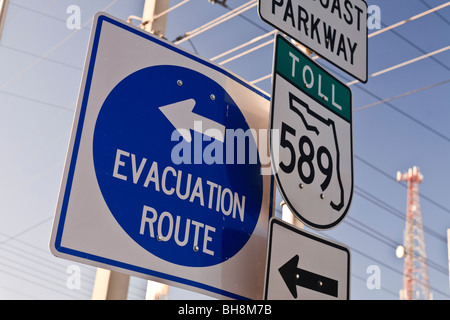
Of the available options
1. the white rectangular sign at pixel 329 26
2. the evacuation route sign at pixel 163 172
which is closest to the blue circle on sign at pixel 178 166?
the evacuation route sign at pixel 163 172

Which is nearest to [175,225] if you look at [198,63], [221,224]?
[221,224]

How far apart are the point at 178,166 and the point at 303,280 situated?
0.60 meters

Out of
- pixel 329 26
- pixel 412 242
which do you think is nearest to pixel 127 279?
pixel 329 26

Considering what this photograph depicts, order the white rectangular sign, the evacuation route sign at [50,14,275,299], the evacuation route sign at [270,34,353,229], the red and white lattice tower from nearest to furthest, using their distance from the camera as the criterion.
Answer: the evacuation route sign at [50,14,275,299] → the evacuation route sign at [270,34,353,229] → the white rectangular sign → the red and white lattice tower

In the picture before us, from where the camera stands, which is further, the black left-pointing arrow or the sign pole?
the sign pole

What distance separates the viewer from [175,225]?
6.84 feet

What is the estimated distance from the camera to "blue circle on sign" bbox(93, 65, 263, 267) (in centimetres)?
202

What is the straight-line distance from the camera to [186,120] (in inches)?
88.8

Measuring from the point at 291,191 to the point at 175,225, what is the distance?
46 cm

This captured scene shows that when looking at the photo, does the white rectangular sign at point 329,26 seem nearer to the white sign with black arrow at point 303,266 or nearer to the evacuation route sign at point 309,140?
the evacuation route sign at point 309,140

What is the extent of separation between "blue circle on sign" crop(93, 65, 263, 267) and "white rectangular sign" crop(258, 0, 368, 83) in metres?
0.43

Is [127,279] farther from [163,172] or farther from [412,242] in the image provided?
[412,242]

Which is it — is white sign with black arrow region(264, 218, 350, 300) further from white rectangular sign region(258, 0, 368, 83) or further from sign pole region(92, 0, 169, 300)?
sign pole region(92, 0, 169, 300)

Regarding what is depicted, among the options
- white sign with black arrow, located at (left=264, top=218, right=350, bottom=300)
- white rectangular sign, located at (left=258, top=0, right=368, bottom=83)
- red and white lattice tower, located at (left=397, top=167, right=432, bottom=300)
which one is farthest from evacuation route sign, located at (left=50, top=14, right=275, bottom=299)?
red and white lattice tower, located at (left=397, top=167, right=432, bottom=300)
